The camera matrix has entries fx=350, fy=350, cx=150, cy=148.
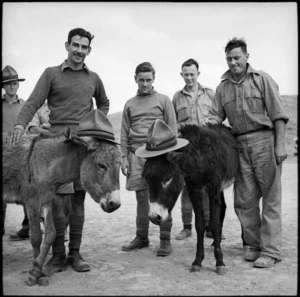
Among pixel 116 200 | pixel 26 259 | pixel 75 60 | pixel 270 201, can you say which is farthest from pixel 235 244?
pixel 75 60

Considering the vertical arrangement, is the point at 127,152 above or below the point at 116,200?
above

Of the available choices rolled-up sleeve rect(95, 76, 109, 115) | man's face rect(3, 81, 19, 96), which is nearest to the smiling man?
rolled-up sleeve rect(95, 76, 109, 115)

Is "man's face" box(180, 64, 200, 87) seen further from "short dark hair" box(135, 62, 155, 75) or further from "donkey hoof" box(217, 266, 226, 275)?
"donkey hoof" box(217, 266, 226, 275)

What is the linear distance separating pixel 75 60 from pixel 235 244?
338 cm

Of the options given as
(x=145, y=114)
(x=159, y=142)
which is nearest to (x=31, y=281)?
(x=159, y=142)

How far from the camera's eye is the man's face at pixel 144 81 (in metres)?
4.80

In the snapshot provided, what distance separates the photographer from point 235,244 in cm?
511

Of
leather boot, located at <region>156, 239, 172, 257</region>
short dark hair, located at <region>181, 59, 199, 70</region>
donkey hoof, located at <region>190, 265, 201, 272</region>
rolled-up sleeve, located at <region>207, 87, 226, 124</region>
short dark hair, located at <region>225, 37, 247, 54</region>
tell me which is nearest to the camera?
donkey hoof, located at <region>190, 265, 201, 272</region>

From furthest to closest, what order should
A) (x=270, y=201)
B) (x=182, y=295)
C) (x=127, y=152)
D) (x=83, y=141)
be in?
(x=127, y=152)
(x=270, y=201)
(x=83, y=141)
(x=182, y=295)

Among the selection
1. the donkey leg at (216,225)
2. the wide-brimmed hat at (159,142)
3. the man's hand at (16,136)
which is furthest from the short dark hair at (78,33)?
the donkey leg at (216,225)

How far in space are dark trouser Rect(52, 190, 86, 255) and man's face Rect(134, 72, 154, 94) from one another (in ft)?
5.67

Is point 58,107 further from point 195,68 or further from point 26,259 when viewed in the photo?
point 195,68

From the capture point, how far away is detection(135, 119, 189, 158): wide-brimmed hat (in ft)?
12.2

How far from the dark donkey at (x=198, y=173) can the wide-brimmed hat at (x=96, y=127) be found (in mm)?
441
